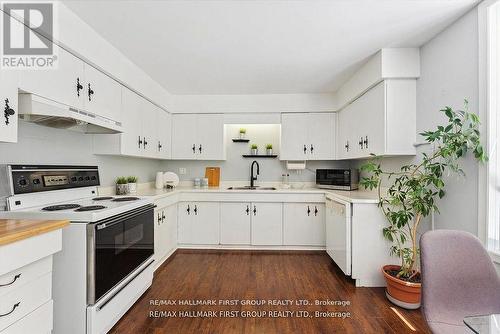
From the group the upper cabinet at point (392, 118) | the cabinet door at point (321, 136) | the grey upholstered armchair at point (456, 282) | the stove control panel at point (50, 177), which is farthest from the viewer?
the cabinet door at point (321, 136)

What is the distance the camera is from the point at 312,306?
81.6 inches

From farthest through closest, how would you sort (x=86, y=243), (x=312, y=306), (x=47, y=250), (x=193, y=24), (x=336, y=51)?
1. (x=336, y=51)
2. (x=312, y=306)
3. (x=193, y=24)
4. (x=86, y=243)
5. (x=47, y=250)

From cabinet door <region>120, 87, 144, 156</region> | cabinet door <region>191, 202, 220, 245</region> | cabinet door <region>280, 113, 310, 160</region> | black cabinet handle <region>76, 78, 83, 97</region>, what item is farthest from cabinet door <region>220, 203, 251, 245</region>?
black cabinet handle <region>76, 78, 83, 97</region>

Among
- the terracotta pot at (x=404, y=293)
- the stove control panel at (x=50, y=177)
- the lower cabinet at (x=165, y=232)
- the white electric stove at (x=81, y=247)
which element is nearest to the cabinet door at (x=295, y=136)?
the lower cabinet at (x=165, y=232)

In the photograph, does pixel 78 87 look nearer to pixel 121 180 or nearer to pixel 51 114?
pixel 51 114

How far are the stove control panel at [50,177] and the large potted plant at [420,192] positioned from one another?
2750mm

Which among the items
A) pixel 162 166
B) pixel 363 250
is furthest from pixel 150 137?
pixel 363 250

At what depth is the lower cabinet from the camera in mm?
2779

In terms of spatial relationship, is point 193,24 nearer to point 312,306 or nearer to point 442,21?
point 442,21

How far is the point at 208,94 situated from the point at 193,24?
1850mm

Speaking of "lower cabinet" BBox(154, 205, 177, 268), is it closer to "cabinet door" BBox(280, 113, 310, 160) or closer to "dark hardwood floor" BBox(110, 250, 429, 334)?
"dark hardwood floor" BBox(110, 250, 429, 334)

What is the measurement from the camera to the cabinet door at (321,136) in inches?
147

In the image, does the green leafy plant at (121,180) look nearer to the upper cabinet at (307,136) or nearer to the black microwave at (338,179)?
the upper cabinet at (307,136)

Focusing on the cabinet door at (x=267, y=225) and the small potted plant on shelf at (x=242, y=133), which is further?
the small potted plant on shelf at (x=242, y=133)
